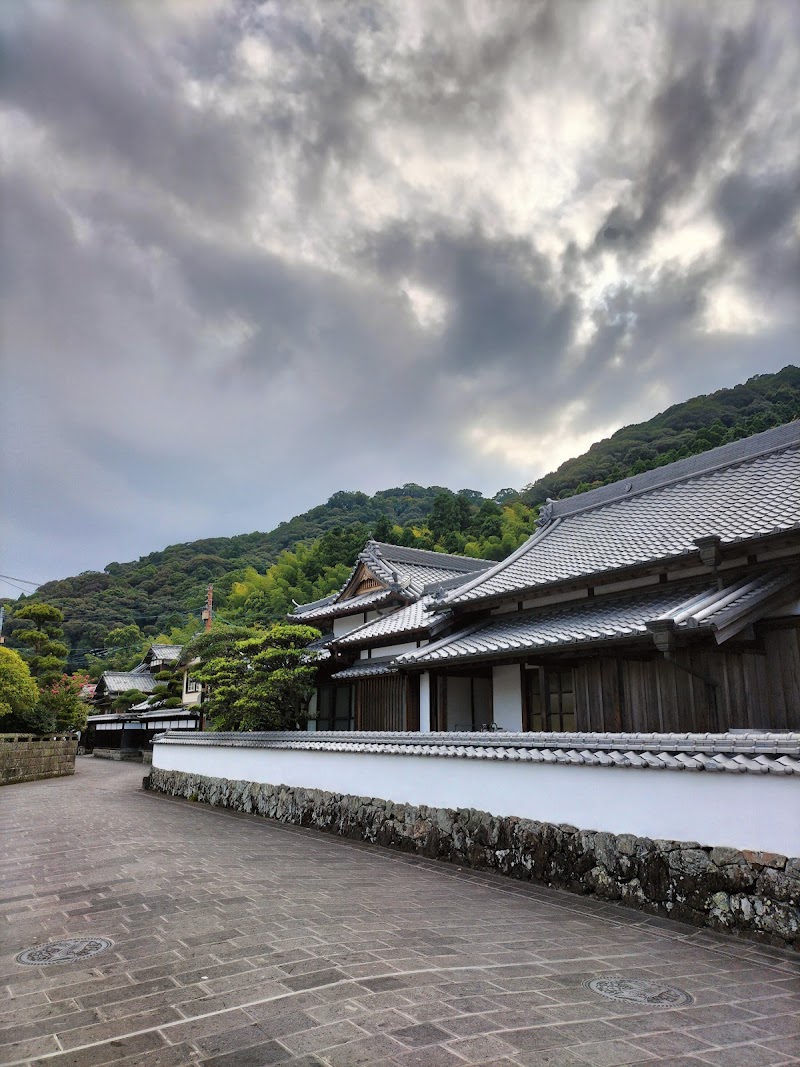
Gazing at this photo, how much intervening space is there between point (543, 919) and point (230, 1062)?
13.4 ft

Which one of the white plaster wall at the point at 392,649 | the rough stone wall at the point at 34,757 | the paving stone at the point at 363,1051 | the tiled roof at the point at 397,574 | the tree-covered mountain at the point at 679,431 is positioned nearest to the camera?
the paving stone at the point at 363,1051

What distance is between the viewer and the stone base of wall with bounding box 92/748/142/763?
42.8 m

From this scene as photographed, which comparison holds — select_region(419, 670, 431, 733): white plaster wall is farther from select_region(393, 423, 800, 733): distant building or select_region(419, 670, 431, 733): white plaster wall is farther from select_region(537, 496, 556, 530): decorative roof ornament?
select_region(537, 496, 556, 530): decorative roof ornament

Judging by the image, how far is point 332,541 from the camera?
54000mm

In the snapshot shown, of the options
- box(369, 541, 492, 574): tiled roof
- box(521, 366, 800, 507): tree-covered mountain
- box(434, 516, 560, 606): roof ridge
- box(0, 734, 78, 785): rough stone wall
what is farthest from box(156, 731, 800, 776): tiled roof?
box(521, 366, 800, 507): tree-covered mountain

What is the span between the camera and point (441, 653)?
13680 mm

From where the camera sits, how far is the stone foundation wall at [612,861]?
605cm

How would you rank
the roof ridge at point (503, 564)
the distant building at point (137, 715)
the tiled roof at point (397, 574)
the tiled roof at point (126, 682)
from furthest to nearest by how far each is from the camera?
the tiled roof at point (126, 682)
the distant building at point (137, 715)
the tiled roof at point (397, 574)
the roof ridge at point (503, 564)

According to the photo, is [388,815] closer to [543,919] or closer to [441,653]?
[441,653]

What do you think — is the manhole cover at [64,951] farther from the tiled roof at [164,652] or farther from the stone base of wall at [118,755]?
the tiled roof at [164,652]

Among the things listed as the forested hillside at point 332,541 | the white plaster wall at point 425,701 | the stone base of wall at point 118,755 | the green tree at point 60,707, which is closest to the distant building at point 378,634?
the white plaster wall at point 425,701

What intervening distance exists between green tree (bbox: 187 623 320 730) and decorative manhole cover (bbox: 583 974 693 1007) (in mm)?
13571

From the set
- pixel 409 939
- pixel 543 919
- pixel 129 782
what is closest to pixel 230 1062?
pixel 409 939

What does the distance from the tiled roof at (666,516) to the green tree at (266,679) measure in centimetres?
506
